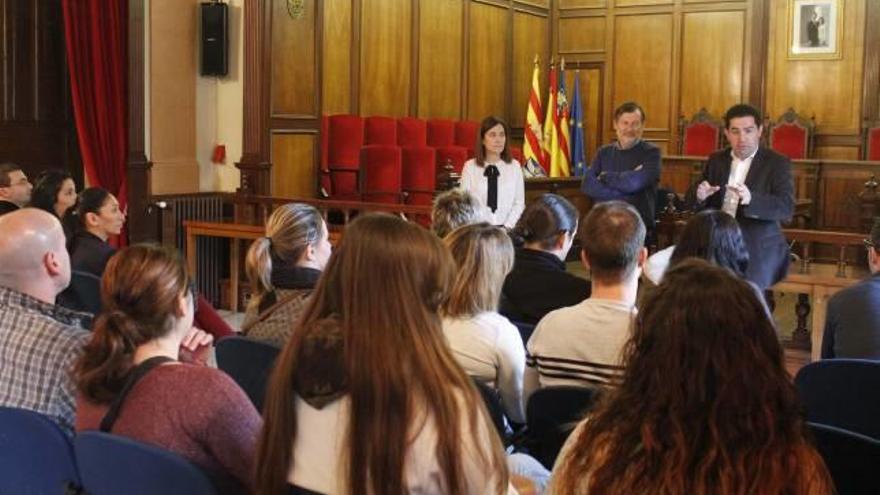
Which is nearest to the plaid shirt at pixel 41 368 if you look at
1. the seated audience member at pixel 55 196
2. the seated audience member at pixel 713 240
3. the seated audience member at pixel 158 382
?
the seated audience member at pixel 158 382

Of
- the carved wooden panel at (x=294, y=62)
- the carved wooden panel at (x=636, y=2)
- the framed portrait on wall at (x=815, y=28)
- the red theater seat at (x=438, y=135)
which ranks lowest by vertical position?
the red theater seat at (x=438, y=135)

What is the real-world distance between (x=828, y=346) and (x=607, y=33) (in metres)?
10.0

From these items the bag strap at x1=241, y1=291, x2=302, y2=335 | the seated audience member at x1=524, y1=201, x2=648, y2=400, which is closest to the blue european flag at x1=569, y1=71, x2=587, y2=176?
the bag strap at x1=241, y1=291, x2=302, y2=335

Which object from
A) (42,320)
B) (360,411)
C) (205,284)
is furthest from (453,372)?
(205,284)

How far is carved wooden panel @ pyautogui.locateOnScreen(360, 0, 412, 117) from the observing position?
399 inches

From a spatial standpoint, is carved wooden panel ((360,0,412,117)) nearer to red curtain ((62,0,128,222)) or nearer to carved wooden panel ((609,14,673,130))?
red curtain ((62,0,128,222))

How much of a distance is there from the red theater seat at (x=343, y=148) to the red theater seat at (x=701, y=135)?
14.5 ft

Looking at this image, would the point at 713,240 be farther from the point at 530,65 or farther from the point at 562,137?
the point at 530,65

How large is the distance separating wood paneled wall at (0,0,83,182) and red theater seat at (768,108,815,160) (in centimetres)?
719

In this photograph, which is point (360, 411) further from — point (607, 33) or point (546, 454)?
point (607, 33)

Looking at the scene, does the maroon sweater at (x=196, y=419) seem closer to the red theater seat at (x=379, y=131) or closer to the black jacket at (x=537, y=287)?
the black jacket at (x=537, y=287)

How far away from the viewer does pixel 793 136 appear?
11.6 metres

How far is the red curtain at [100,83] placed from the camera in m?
7.89

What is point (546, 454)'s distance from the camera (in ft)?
8.51
